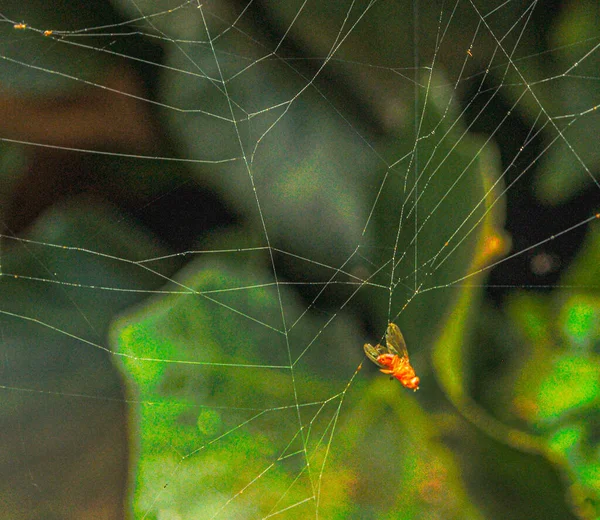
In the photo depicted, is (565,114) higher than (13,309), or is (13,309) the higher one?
(565,114)

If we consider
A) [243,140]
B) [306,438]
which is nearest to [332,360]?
[306,438]

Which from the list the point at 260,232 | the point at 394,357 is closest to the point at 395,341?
the point at 394,357

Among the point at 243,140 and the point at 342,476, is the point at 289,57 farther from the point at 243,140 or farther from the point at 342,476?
the point at 342,476

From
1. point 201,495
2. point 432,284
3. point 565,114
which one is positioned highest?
point 565,114

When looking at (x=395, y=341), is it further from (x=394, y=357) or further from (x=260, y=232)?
(x=260, y=232)
